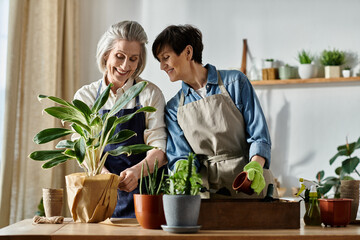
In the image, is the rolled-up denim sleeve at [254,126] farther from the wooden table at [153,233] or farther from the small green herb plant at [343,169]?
the small green herb plant at [343,169]

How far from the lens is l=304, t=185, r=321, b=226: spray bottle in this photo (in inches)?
66.2

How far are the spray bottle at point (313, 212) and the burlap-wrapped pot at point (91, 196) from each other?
67 centimetres

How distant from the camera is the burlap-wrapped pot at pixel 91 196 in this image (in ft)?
5.80

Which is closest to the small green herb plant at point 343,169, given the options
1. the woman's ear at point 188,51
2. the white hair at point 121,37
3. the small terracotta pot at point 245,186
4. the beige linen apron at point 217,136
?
the beige linen apron at point 217,136

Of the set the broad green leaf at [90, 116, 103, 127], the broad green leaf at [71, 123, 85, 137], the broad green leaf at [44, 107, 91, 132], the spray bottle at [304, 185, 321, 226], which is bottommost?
the spray bottle at [304, 185, 321, 226]

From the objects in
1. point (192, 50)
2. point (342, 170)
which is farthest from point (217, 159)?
point (342, 170)

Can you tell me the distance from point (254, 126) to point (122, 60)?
25.1 inches

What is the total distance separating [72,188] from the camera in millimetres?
1785

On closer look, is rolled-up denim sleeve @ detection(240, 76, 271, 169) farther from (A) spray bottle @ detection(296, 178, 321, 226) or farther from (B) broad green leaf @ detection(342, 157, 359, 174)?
(B) broad green leaf @ detection(342, 157, 359, 174)

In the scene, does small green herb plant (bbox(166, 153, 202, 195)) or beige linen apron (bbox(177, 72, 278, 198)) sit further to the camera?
beige linen apron (bbox(177, 72, 278, 198))

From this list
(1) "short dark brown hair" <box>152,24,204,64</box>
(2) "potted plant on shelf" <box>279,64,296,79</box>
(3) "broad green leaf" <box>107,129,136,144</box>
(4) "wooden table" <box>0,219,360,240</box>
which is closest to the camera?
(4) "wooden table" <box>0,219,360,240</box>

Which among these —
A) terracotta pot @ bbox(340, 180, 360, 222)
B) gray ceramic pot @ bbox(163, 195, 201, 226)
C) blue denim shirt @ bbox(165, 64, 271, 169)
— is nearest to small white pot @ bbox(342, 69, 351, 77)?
blue denim shirt @ bbox(165, 64, 271, 169)

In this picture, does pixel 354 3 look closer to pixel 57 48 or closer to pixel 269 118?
pixel 269 118

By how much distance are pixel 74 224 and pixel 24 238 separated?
28 cm
